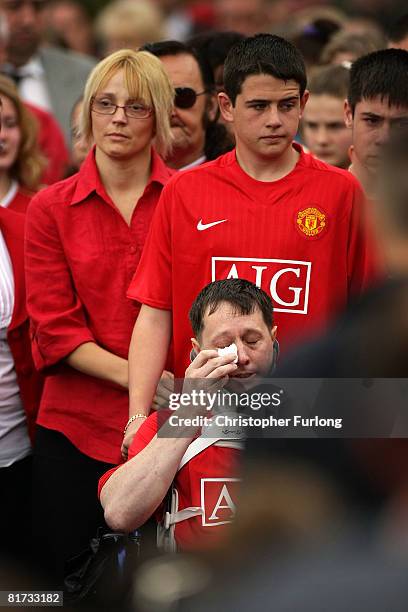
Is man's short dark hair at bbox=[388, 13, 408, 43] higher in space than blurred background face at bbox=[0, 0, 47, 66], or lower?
lower

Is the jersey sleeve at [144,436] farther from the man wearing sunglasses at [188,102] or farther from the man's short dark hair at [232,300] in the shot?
the man wearing sunglasses at [188,102]

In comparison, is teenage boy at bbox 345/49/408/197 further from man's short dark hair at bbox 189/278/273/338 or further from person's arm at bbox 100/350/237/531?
person's arm at bbox 100/350/237/531

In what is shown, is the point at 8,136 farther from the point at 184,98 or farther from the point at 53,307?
the point at 53,307

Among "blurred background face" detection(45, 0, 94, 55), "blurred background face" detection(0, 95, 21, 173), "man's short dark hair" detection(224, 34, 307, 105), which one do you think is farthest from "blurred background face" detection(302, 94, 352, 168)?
"blurred background face" detection(45, 0, 94, 55)

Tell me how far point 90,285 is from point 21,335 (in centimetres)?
46

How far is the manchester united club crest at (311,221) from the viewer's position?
4031 mm

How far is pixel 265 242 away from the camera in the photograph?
4.02 m

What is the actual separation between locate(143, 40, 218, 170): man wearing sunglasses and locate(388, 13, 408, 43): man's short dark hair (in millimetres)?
948

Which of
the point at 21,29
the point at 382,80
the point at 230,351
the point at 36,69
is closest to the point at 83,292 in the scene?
the point at 230,351

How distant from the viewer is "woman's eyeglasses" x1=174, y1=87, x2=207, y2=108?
202 inches

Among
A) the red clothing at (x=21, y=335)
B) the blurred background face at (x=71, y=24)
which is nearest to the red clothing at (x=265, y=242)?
the red clothing at (x=21, y=335)

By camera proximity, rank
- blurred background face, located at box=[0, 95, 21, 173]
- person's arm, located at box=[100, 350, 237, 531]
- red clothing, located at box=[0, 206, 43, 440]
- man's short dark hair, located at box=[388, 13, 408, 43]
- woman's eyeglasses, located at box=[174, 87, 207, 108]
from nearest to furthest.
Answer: person's arm, located at box=[100, 350, 237, 531] → red clothing, located at box=[0, 206, 43, 440] → woman's eyeglasses, located at box=[174, 87, 207, 108] → blurred background face, located at box=[0, 95, 21, 173] → man's short dark hair, located at box=[388, 13, 408, 43]

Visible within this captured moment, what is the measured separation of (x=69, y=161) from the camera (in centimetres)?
684

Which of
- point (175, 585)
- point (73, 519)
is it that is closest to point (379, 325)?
point (175, 585)
